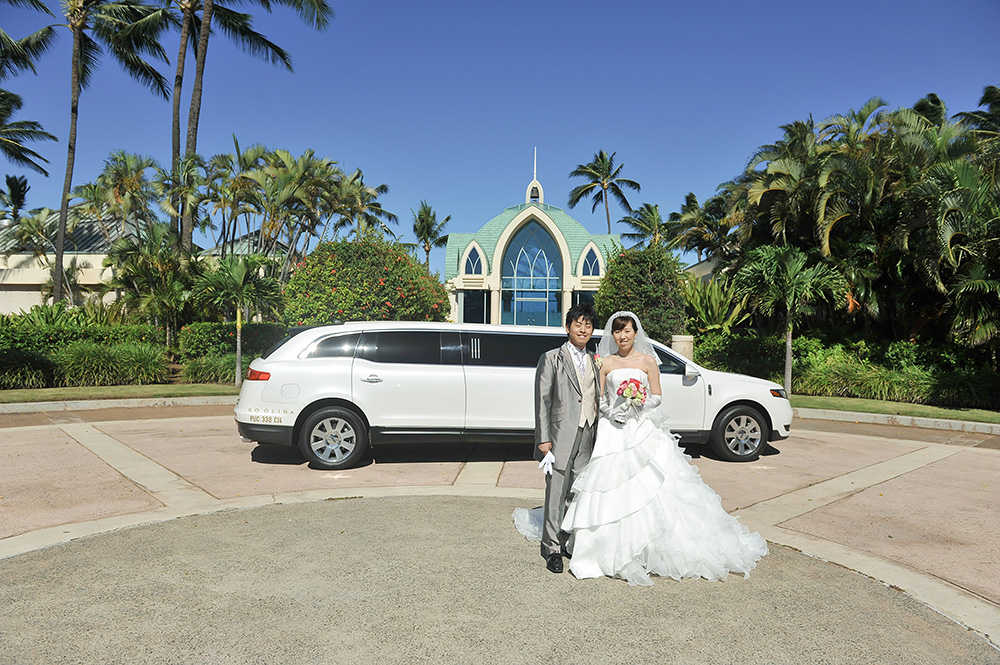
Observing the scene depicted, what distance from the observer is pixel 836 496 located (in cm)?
674

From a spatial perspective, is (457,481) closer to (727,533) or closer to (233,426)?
(727,533)

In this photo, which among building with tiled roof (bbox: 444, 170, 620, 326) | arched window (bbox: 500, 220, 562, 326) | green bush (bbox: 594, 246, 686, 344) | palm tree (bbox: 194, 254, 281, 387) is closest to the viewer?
palm tree (bbox: 194, 254, 281, 387)

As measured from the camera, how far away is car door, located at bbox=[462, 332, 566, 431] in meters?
7.93

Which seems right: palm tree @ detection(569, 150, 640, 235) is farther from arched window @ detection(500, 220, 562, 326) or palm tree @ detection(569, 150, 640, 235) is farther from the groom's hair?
the groom's hair

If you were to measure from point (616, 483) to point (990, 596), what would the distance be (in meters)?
2.48

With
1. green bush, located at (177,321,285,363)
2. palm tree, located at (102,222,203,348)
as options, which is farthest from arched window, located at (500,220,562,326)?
green bush, located at (177,321,285,363)

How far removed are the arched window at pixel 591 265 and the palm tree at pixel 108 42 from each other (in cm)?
2329

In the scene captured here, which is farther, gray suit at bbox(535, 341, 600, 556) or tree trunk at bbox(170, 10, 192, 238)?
tree trunk at bbox(170, 10, 192, 238)

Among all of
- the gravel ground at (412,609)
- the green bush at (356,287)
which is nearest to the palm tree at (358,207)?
the green bush at (356,287)

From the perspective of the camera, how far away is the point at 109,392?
1480cm

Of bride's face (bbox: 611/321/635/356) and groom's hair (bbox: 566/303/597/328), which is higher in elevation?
groom's hair (bbox: 566/303/597/328)

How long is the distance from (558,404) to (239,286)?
48.6ft

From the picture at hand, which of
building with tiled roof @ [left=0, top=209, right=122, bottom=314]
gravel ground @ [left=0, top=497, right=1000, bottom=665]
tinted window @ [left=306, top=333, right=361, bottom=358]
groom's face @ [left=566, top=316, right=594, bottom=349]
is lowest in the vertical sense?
gravel ground @ [left=0, top=497, right=1000, bottom=665]

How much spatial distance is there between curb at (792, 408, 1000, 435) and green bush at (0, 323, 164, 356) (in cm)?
1760
